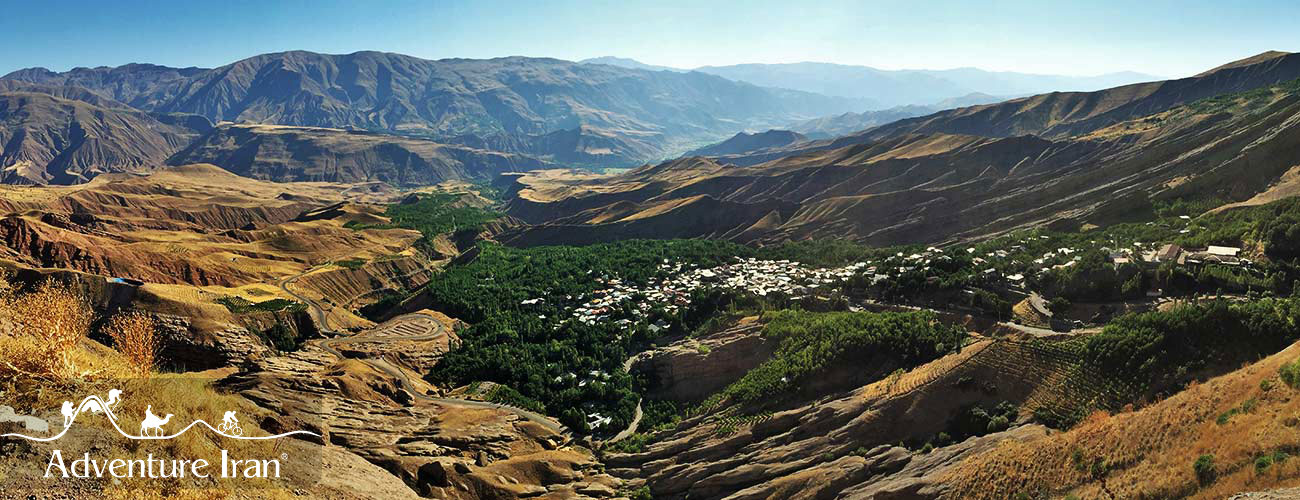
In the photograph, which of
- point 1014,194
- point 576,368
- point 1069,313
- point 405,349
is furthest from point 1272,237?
point 405,349

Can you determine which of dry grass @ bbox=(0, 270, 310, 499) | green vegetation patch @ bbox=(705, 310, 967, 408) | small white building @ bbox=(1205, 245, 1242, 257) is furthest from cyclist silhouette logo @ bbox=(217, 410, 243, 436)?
small white building @ bbox=(1205, 245, 1242, 257)

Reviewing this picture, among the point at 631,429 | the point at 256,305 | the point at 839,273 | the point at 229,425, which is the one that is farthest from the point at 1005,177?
the point at 229,425

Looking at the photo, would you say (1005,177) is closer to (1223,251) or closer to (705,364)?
(1223,251)

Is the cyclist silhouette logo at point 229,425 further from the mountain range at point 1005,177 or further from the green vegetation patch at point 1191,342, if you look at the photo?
the mountain range at point 1005,177

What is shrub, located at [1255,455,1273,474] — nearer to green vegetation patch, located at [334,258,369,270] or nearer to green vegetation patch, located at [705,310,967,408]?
green vegetation patch, located at [705,310,967,408]

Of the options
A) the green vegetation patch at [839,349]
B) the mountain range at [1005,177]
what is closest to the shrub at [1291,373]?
the green vegetation patch at [839,349]

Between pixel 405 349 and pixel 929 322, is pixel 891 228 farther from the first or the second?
pixel 405 349

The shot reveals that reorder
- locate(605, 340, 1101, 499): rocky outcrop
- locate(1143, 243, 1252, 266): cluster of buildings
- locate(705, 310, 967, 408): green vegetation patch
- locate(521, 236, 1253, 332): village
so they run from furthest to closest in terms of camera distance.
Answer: locate(521, 236, 1253, 332): village
locate(1143, 243, 1252, 266): cluster of buildings
locate(705, 310, 967, 408): green vegetation patch
locate(605, 340, 1101, 499): rocky outcrop
